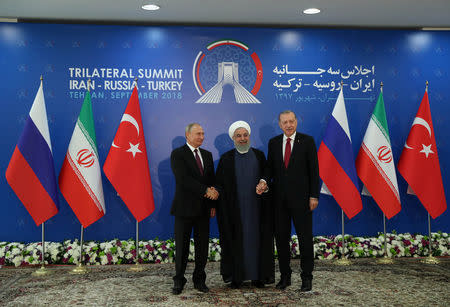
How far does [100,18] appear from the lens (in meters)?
5.72

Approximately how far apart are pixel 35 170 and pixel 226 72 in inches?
99.4

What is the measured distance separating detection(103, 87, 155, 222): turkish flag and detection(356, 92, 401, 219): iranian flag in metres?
2.52

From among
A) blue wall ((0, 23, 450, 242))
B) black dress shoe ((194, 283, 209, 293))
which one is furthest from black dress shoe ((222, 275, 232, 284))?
blue wall ((0, 23, 450, 242))

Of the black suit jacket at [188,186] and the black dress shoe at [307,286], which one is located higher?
the black suit jacket at [188,186]

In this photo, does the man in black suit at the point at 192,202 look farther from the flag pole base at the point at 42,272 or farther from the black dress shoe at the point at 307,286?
the flag pole base at the point at 42,272

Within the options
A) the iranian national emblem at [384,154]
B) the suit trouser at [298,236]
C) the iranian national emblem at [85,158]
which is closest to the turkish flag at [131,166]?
the iranian national emblem at [85,158]

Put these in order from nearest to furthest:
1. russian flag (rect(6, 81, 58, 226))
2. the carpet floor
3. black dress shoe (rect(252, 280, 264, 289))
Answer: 1. the carpet floor
2. black dress shoe (rect(252, 280, 264, 289))
3. russian flag (rect(6, 81, 58, 226))

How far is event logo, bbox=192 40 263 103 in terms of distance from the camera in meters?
5.95

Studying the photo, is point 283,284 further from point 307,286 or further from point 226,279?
point 226,279

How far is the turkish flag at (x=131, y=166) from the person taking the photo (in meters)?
5.25

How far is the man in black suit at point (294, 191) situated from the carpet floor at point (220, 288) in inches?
11.2

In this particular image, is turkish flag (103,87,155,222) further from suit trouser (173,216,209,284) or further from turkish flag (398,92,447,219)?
turkish flag (398,92,447,219)

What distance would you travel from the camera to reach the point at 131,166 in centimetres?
528

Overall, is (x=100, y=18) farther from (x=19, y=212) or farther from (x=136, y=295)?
(x=136, y=295)
